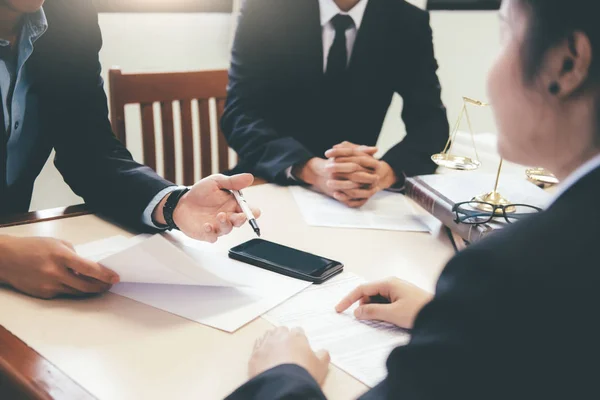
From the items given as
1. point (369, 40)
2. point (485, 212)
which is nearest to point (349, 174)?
point (485, 212)

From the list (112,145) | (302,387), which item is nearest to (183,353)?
(302,387)

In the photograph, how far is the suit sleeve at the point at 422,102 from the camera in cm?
156

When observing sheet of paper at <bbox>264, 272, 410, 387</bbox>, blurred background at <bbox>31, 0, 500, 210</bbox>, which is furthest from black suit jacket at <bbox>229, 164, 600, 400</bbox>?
blurred background at <bbox>31, 0, 500, 210</bbox>

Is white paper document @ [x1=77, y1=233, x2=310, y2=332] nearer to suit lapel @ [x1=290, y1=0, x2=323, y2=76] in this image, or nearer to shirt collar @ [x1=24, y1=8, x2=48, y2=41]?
shirt collar @ [x1=24, y1=8, x2=48, y2=41]

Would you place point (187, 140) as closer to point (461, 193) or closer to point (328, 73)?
point (328, 73)

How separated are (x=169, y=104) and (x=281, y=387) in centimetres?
129

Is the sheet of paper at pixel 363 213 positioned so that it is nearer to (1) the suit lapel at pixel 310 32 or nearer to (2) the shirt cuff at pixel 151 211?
(2) the shirt cuff at pixel 151 211

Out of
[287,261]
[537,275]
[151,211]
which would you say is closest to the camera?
[537,275]

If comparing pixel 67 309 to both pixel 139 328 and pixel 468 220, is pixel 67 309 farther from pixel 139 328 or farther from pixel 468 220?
pixel 468 220

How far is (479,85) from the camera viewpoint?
283 centimetres

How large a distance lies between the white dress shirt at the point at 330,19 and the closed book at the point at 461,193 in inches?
24.0

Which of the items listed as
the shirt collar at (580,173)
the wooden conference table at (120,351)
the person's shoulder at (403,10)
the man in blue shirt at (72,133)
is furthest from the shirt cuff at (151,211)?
the person's shoulder at (403,10)

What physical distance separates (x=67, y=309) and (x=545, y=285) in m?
0.66

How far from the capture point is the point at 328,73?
171 centimetres
